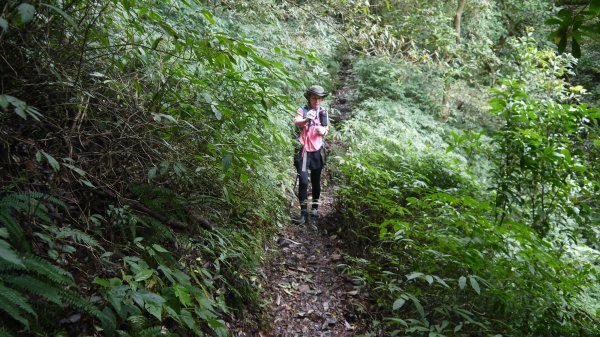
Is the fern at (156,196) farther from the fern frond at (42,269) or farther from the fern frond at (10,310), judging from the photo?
the fern frond at (10,310)

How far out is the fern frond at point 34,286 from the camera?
2041 mm

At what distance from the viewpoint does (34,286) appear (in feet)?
6.82

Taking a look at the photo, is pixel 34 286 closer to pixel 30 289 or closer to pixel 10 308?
pixel 30 289

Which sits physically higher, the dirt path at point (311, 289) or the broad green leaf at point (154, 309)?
the broad green leaf at point (154, 309)

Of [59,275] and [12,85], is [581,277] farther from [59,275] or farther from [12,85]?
[12,85]

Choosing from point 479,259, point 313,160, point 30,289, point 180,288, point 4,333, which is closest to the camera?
point 4,333

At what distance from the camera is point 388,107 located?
13.7m

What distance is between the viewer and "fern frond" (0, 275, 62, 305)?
80.4 inches

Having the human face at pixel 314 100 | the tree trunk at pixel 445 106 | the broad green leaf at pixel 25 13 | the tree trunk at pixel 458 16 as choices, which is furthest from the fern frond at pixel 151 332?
the tree trunk at pixel 458 16

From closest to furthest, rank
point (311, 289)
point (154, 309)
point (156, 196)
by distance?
point (154, 309) → point (156, 196) → point (311, 289)

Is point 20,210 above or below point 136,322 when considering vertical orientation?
above

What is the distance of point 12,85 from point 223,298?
7.77 feet

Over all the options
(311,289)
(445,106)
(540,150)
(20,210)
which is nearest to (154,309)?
(20,210)

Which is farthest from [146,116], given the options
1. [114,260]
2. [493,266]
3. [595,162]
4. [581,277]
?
[595,162]
